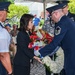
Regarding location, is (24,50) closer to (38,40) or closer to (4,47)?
(38,40)

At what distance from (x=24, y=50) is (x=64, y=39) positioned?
0.88 metres

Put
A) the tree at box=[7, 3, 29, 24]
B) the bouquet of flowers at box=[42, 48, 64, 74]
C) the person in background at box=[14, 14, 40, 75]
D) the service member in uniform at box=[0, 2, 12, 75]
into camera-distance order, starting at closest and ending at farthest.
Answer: the service member in uniform at box=[0, 2, 12, 75] → the bouquet of flowers at box=[42, 48, 64, 74] → the person in background at box=[14, 14, 40, 75] → the tree at box=[7, 3, 29, 24]

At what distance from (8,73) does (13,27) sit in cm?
417

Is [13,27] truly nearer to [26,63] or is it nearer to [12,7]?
[12,7]

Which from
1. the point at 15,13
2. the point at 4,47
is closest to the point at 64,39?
the point at 4,47

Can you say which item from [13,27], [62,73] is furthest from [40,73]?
[62,73]

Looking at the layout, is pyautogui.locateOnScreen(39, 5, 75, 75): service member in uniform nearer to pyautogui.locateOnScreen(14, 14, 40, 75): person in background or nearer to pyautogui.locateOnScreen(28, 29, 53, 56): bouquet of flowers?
pyautogui.locateOnScreen(28, 29, 53, 56): bouquet of flowers

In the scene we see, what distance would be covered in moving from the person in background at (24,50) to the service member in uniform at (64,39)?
0.52 meters

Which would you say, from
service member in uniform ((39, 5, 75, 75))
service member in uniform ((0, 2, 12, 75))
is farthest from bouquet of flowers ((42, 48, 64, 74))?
service member in uniform ((0, 2, 12, 75))

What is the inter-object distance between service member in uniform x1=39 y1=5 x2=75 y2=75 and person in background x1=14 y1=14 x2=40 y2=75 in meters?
0.52

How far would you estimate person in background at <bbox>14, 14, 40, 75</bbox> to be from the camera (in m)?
5.35

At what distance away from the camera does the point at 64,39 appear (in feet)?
15.5

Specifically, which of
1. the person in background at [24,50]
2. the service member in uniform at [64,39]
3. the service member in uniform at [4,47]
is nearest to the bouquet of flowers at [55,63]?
the service member in uniform at [64,39]

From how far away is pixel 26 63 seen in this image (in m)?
5.50
